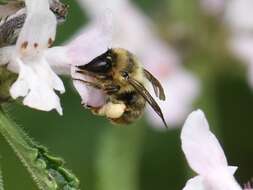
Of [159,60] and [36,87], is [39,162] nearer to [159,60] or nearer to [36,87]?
[36,87]

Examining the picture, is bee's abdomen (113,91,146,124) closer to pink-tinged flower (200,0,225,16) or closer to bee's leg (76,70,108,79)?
bee's leg (76,70,108,79)

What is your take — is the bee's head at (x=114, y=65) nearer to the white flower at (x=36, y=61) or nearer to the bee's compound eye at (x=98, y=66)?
the bee's compound eye at (x=98, y=66)

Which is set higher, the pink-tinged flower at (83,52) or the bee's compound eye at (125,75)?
the pink-tinged flower at (83,52)

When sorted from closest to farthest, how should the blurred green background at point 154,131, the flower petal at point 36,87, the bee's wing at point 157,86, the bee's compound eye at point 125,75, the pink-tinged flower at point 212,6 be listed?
1. the flower petal at point 36,87
2. the bee's compound eye at point 125,75
3. the bee's wing at point 157,86
4. the blurred green background at point 154,131
5. the pink-tinged flower at point 212,6

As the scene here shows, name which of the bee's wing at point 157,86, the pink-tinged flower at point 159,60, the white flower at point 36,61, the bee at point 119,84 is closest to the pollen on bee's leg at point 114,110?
the bee at point 119,84

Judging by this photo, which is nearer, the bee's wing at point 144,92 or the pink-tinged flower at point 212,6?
the bee's wing at point 144,92

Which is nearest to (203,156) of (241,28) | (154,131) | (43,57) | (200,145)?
(200,145)
